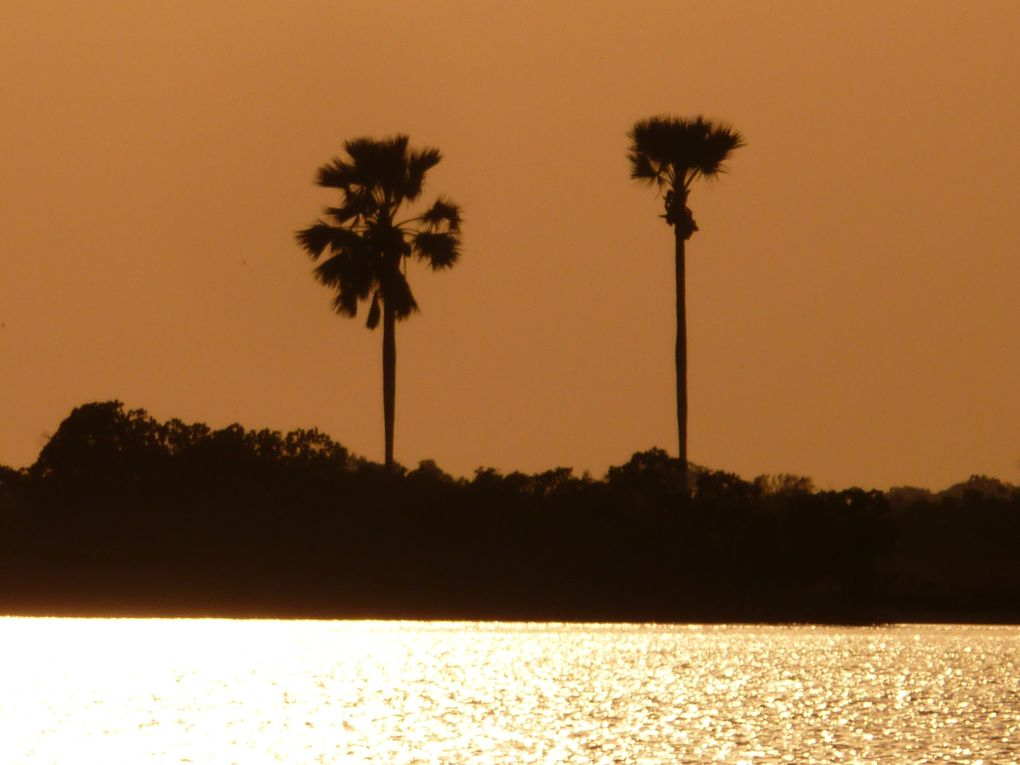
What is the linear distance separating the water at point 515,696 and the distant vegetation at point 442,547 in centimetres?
180

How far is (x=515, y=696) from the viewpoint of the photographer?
62.1 meters

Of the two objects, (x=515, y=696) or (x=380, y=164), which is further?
(x=380, y=164)

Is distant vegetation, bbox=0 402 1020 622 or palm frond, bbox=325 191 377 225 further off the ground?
palm frond, bbox=325 191 377 225

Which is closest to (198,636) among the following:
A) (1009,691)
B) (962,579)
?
(962,579)

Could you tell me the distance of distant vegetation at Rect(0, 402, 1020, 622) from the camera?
72062 mm

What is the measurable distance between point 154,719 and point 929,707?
17.0 meters

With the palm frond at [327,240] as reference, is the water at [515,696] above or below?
below

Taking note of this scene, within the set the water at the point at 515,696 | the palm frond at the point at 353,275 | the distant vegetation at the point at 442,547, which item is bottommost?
the water at the point at 515,696

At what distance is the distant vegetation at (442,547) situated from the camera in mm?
72062

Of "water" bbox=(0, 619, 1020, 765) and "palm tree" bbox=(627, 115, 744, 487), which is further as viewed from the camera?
"palm tree" bbox=(627, 115, 744, 487)

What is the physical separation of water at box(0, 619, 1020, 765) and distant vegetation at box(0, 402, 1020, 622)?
1803 mm

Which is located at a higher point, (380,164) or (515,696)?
(380,164)

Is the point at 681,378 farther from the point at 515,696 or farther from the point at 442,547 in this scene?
the point at 515,696

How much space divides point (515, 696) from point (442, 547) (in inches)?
474
